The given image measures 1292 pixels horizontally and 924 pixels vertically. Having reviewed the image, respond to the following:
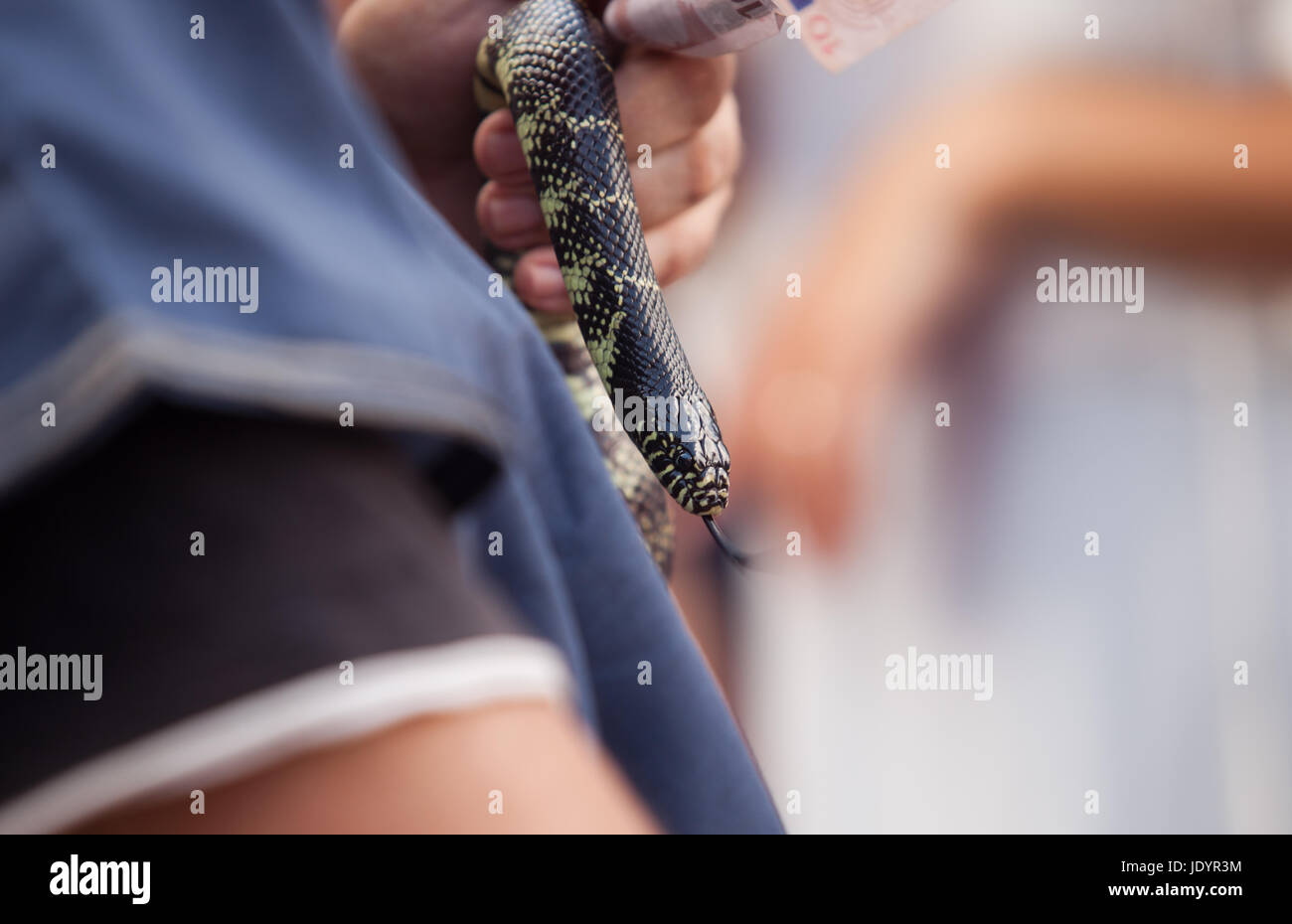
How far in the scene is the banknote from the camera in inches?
20.4

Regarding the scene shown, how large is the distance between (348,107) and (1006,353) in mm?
2040

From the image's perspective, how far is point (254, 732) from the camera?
0.61 ft

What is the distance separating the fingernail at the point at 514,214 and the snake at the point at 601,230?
0.02 metres

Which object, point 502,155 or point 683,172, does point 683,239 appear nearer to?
point 683,172

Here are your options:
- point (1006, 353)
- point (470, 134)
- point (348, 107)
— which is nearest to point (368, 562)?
point (348, 107)

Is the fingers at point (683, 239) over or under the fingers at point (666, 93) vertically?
under

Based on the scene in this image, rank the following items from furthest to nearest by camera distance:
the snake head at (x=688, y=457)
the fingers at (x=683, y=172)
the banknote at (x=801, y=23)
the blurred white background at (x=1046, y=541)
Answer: the blurred white background at (x=1046, y=541) → the fingers at (x=683, y=172) → the snake head at (x=688, y=457) → the banknote at (x=801, y=23)

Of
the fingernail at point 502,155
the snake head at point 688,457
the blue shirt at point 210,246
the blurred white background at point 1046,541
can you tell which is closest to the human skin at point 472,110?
the fingernail at point 502,155

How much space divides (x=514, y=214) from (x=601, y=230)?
8 centimetres

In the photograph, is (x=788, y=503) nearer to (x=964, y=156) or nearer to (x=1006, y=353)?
(x=964, y=156)

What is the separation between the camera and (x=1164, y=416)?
2.12 metres

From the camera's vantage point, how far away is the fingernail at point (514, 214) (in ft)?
2.39

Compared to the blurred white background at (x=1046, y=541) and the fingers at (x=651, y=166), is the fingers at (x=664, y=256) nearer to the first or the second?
the fingers at (x=651, y=166)

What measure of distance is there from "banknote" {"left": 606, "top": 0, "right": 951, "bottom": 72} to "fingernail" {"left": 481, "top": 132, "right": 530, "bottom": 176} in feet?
0.49
